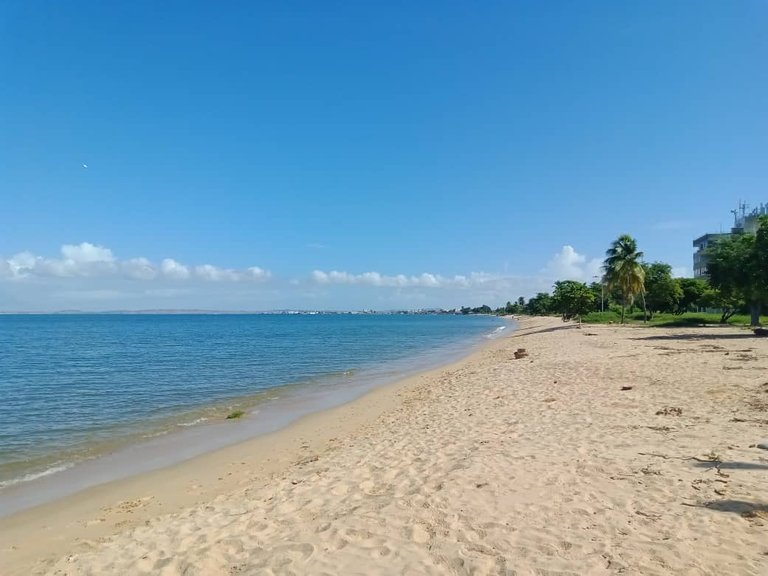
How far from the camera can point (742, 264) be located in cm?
3641

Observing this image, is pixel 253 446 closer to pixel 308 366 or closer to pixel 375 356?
pixel 308 366

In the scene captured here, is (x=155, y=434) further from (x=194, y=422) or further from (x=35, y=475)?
(x=35, y=475)

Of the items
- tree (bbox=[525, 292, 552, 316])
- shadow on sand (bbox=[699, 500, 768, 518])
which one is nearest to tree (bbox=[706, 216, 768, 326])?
shadow on sand (bbox=[699, 500, 768, 518])

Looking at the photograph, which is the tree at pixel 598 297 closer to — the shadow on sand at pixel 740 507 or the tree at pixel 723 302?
the tree at pixel 723 302

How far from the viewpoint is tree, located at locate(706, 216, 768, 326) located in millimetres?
34438

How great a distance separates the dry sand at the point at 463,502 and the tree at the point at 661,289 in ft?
215

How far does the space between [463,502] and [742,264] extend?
3915cm

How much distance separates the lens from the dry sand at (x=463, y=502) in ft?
17.0

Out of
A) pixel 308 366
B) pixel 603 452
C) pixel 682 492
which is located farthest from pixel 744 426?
pixel 308 366

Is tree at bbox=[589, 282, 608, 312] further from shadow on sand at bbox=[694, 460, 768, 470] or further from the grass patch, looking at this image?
shadow on sand at bbox=[694, 460, 768, 470]

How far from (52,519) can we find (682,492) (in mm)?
9968

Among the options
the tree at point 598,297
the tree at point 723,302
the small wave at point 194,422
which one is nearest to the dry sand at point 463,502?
the small wave at point 194,422

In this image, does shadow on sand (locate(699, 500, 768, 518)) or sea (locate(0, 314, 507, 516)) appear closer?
shadow on sand (locate(699, 500, 768, 518))

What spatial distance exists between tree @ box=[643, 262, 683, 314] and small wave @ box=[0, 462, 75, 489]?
76385mm
